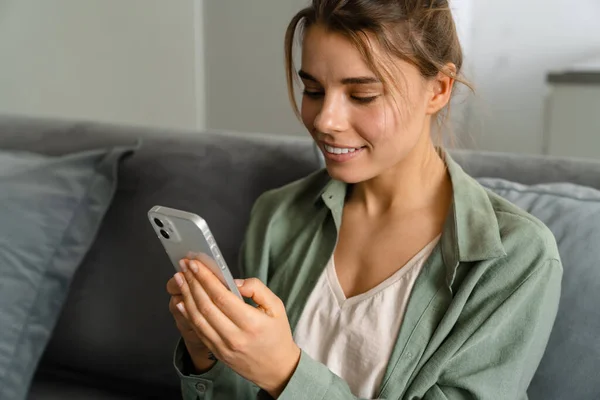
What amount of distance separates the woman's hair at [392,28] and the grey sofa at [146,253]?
33cm

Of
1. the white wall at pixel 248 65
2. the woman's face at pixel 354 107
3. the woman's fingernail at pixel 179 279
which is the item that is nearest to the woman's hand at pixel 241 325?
the woman's fingernail at pixel 179 279

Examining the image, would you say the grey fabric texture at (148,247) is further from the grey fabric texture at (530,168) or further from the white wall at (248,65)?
the white wall at (248,65)

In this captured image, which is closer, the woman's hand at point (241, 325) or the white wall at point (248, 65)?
the woman's hand at point (241, 325)

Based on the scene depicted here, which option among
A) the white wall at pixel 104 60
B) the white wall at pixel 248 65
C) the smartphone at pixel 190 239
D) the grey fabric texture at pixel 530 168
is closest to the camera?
the smartphone at pixel 190 239

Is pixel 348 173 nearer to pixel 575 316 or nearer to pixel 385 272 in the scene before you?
pixel 385 272

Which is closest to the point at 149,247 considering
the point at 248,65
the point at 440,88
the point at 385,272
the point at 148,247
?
the point at 148,247

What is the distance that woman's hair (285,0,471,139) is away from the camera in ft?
3.32

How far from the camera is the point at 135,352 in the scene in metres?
1.42

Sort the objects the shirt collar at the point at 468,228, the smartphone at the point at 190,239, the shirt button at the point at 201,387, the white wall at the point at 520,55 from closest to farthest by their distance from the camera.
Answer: the smartphone at the point at 190,239, the shirt collar at the point at 468,228, the shirt button at the point at 201,387, the white wall at the point at 520,55

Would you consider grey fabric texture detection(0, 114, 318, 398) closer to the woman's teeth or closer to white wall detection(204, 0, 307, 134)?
the woman's teeth

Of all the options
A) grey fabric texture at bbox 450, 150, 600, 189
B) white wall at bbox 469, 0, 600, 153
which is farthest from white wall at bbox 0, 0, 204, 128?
grey fabric texture at bbox 450, 150, 600, 189

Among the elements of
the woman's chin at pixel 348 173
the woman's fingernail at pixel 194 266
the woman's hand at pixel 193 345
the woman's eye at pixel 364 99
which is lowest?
the woman's hand at pixel 193 345

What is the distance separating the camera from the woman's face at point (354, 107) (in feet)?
3.34

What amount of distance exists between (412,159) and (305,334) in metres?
0.29
